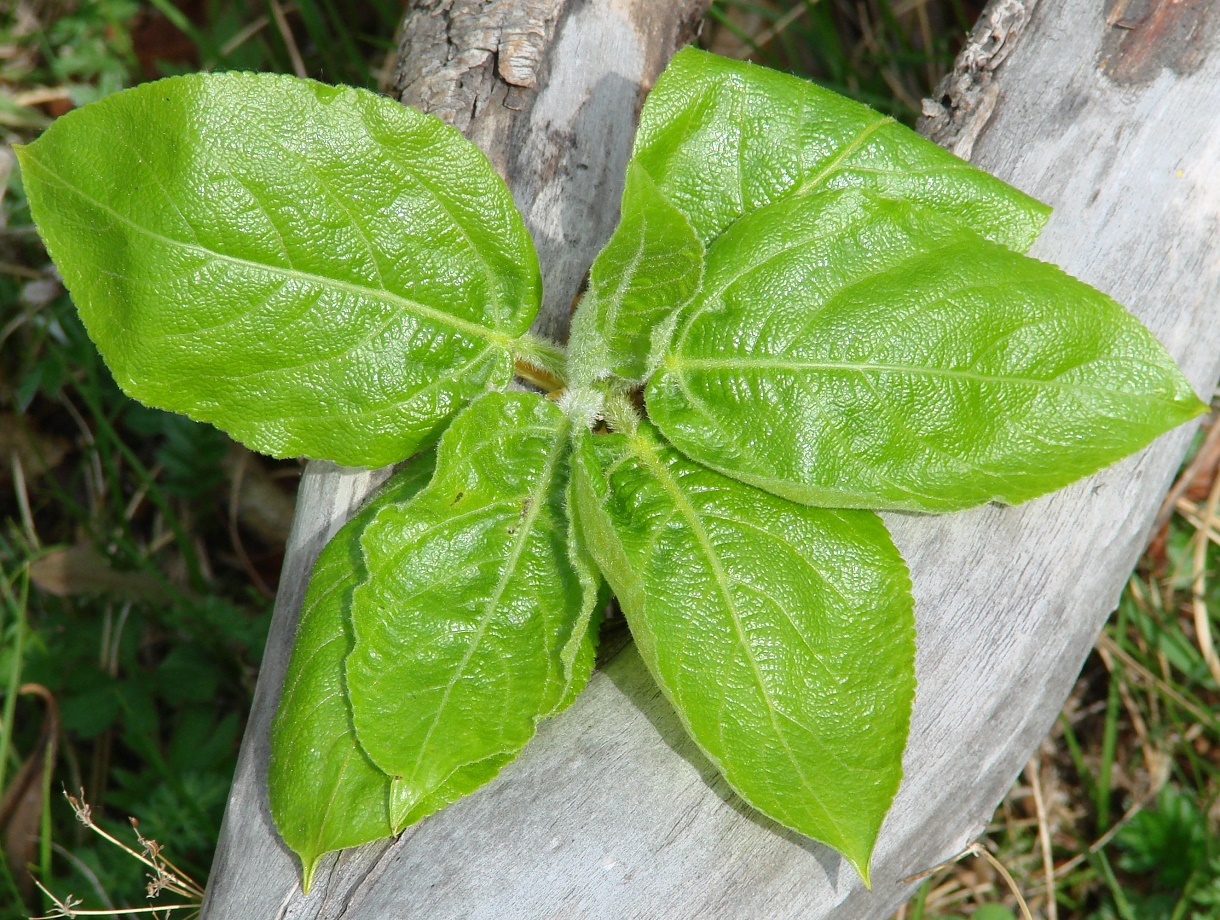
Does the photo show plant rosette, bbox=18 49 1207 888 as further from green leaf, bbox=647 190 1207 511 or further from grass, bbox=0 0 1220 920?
grass, bbox=0 0 1220 920

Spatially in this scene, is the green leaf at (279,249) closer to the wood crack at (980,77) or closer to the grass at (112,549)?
the wood crack at (980,77)

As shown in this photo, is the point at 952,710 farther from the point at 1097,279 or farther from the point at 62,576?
the point at 62,576

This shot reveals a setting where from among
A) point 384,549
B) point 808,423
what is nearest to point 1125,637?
point 808,423

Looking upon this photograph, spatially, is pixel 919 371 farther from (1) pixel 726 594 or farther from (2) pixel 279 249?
(2) pixel 279 249

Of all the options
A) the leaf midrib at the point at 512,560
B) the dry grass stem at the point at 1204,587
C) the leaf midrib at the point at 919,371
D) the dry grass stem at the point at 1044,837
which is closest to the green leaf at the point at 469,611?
the leaf midrib at the point at 512,560

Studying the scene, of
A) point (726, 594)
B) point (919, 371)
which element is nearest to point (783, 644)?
point (726, 594)

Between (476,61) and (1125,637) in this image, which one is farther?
(1125,637)
